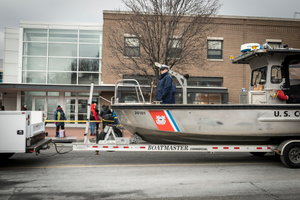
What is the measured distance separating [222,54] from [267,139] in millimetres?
12813

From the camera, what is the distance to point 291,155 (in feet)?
20.9

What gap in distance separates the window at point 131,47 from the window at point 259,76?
19.4ft

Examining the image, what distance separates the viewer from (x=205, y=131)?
20.5 feet

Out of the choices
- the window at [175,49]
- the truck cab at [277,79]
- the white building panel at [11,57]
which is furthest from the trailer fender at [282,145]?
the white building panel at [11,57]

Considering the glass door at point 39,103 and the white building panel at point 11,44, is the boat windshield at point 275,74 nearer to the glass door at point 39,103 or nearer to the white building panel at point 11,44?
the glass door at point 39,103

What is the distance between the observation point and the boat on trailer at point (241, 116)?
615 cm

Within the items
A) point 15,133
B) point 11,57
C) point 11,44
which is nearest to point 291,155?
point 15,133

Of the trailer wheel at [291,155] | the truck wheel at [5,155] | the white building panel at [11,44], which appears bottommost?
the truck wheel at [5,155]

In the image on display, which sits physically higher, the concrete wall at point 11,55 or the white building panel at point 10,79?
the concrete wall at point 11,55

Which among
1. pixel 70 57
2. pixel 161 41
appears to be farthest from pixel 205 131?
pixel 70 57

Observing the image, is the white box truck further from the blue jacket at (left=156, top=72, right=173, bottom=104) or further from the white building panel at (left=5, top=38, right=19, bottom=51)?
the white building panel at (left=5, top=38, right=19, bottom=51)

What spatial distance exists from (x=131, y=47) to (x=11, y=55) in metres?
11.5

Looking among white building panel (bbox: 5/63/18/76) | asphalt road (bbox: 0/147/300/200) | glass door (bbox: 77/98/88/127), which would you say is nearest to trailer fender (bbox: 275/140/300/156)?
asphalt road (bbox: 0/147/300/200)

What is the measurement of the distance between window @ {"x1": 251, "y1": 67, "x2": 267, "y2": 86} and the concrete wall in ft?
54.9
